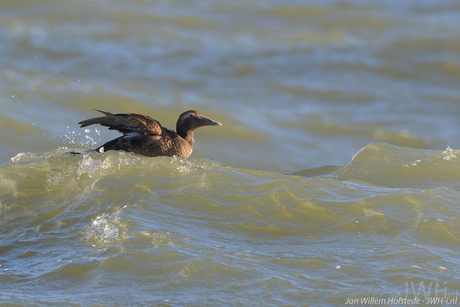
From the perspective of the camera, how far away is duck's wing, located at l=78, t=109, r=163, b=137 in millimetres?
6230

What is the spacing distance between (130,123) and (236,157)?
3.98 metres

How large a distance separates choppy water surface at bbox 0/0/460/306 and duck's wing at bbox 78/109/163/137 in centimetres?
35

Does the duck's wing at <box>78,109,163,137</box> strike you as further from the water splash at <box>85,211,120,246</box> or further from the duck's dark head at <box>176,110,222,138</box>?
the water splash at <box>85,211,120,246</box>

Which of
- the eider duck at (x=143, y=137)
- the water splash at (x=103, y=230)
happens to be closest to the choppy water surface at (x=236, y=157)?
the water splash at (x=103, y=230)

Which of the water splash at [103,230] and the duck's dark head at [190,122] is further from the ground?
the duck's dark head at [190,122]

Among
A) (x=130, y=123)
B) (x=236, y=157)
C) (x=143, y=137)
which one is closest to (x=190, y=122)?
(x=143, y=137)

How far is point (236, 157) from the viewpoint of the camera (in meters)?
10.2

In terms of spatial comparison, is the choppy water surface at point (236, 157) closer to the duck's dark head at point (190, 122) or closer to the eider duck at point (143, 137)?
the eider duck at point (143, 137)

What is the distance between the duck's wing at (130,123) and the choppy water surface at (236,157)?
0.35m

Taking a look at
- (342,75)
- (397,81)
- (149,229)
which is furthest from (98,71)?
(149,229)

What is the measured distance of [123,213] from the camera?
5051 millimetres

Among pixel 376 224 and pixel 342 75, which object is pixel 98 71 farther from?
pixel 376 224

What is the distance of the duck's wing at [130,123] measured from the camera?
245 inches

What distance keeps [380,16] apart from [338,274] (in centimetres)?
1657
